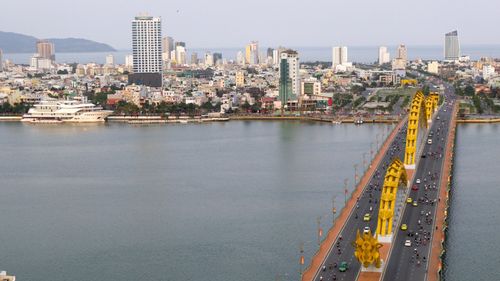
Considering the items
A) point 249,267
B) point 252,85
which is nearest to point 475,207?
point 249,267

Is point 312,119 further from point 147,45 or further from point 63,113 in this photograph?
point 147,45

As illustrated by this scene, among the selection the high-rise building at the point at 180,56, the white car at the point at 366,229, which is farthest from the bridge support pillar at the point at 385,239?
the high-rise building at the point at 180,56

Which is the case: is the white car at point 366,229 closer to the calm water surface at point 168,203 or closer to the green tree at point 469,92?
the calm water surface at point 168,203

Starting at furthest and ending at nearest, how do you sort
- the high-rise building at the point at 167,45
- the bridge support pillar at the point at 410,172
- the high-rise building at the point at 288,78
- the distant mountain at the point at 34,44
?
the distant mountain at the point at 34,44, the high-rise building at the point at 167,45, the high-rise building at the point at 288,78, the bridge support pillar at the point at 410,172

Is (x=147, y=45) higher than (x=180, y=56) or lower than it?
lower

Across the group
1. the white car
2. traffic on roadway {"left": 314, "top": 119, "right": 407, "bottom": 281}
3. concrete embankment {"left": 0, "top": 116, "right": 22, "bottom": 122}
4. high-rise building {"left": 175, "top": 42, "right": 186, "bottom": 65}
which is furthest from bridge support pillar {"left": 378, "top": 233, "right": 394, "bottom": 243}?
high-rise building {"left": 175, "top": 42, "right": 186, "bottom": 65}

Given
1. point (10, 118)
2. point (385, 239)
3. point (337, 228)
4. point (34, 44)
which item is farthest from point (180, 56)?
point (34, 44)

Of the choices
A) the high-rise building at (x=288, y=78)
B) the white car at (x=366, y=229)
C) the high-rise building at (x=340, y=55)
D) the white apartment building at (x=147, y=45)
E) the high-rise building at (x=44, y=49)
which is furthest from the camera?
the high-rise building at (x=44, y=49)
